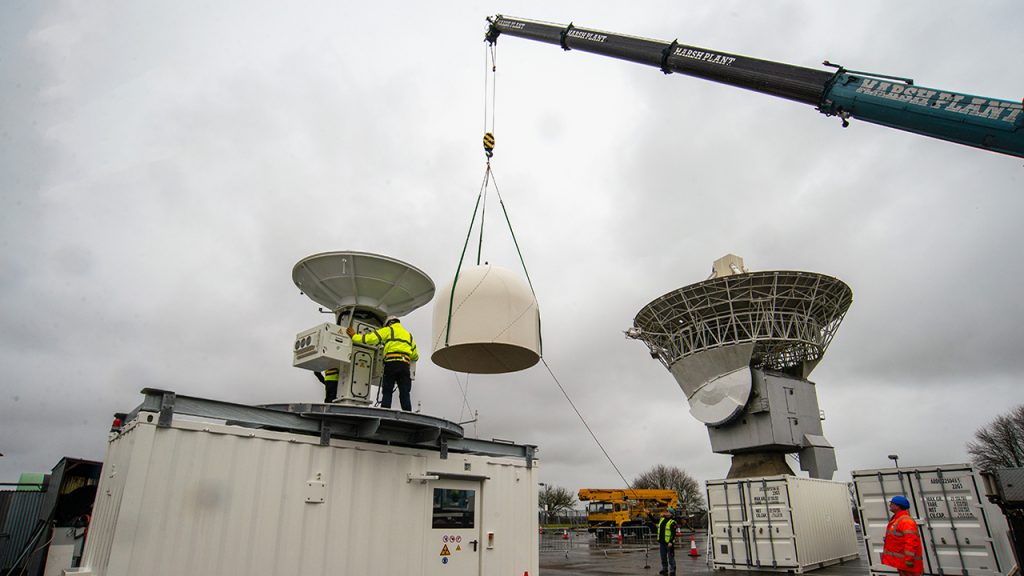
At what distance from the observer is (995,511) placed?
1145 cm

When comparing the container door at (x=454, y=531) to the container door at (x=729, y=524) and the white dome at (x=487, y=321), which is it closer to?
the white dome at (x=487, y=321)

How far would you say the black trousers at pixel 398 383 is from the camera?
9375 mm

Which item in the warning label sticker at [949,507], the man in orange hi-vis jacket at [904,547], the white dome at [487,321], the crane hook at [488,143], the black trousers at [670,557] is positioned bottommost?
the black trousers at [670,557]

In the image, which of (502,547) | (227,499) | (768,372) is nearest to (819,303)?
(768,372)

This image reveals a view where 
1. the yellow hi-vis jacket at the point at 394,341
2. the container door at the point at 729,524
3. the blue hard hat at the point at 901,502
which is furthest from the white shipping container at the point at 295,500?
the container door at the point at 729,524

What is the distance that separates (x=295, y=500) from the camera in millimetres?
7621

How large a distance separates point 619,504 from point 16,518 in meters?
34.7

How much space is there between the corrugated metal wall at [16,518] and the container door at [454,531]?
10703 mm

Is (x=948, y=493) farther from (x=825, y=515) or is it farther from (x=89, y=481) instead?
(x=89, y=481)

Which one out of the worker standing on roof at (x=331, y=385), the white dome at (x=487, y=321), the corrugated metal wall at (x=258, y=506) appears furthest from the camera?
the worker standing on roof at (x=331, y=385)

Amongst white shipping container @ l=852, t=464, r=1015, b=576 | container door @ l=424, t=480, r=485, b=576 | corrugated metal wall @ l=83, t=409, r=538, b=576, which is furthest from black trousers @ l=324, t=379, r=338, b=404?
white shipping container @ l=852, t=464, r=1015, b=576

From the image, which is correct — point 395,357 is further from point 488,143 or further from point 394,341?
point 488,143

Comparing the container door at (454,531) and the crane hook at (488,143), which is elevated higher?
the crane hook at (488,143)

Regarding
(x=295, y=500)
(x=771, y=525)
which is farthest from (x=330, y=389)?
(x=771, y=525)
